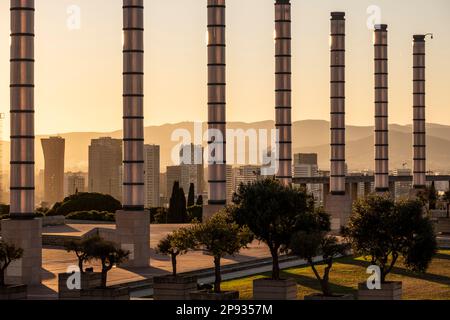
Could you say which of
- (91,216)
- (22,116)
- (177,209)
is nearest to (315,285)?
(22,116)

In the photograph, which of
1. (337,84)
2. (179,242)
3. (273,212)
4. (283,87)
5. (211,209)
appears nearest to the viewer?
(179,242)

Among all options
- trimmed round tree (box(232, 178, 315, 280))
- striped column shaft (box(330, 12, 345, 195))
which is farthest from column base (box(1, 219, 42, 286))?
striped column shaft (box(330, 12, 345, 195))

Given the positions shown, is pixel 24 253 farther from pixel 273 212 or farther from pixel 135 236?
pixel 273 212

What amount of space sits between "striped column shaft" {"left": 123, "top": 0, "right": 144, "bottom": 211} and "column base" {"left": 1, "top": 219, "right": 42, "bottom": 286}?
7.65 meters

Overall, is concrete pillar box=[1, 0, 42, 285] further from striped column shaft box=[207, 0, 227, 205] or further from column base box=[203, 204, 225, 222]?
striped column shaft box=[207, 0, 227, 205]

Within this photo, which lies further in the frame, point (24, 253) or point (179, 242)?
point (24, 253)

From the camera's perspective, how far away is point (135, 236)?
179 feet

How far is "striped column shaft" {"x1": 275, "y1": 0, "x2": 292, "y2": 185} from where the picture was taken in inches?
2803

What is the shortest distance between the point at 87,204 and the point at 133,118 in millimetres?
40745

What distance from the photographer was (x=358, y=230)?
141 ft

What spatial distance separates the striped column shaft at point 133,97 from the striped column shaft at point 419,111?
34.9 meters

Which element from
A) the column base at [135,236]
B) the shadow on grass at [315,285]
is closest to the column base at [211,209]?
the column base at [135,236]

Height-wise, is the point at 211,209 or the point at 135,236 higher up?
the point at 211,209

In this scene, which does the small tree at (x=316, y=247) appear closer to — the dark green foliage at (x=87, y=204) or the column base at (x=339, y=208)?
the column base at (x=339, y=208)
